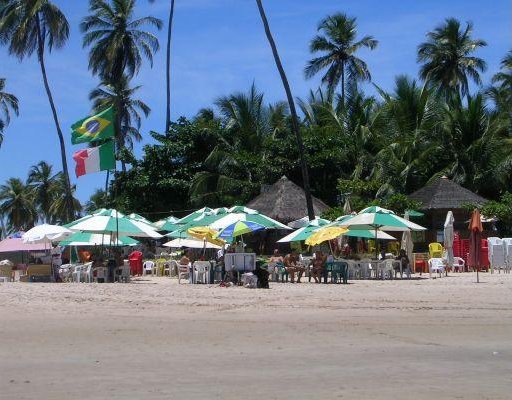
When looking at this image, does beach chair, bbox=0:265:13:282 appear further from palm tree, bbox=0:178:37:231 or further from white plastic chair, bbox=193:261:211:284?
palm tree, bbox=0:178:37:231

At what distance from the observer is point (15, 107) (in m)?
59.3

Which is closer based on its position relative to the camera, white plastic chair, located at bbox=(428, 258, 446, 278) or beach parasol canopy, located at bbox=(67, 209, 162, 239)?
beach parasol canopy, located at bbox=(67, 209, 162, 239)

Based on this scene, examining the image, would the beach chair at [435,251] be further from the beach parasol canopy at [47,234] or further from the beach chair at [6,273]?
the beach chair at [6,273]

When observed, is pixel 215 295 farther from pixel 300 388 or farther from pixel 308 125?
pixel 308 125

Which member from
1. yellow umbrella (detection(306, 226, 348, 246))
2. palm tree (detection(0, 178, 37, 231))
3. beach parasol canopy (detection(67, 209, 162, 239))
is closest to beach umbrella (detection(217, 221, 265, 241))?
yellow umbrella (detection(306, 226, 348, 246))

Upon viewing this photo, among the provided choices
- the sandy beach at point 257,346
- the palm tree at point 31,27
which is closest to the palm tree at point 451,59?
the palm tree at point 31,27

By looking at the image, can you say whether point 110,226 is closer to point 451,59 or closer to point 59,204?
point 451,59

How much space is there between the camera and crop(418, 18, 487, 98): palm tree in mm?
51688

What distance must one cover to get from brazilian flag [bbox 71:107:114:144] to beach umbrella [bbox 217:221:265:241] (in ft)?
20.5

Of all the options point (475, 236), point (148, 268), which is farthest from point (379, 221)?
point (148, 268)

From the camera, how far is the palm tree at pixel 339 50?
50.8 m

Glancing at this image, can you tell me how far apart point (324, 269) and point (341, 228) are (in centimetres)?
166

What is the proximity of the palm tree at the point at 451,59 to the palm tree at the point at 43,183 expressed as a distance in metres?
44.5

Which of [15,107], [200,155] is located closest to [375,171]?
[200,155]
